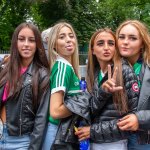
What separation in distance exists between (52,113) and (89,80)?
487 millimetres

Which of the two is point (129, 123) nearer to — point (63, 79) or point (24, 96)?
point (63, 79)

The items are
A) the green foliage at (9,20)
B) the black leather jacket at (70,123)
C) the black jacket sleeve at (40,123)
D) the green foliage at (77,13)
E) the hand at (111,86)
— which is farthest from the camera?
the green foliage at (9,20)

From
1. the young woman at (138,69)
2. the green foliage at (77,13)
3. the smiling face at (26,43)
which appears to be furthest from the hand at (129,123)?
the green foliage at (77,13)

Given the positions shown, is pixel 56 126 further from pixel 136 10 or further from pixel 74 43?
pixel 136 10

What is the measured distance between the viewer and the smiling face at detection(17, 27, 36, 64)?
124 inches

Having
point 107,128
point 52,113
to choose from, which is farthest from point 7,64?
point 107,128

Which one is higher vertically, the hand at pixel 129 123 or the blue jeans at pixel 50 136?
the hand at pixel 129 123

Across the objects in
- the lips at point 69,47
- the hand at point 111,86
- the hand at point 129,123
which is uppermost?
the lips at point 69,47

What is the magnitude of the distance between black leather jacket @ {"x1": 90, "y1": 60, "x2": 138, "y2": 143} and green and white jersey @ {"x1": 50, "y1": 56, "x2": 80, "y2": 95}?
11.3 inches

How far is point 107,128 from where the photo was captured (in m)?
2.74

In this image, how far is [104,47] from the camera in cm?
310

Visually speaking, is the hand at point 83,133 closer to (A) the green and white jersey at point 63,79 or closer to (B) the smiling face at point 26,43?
(A) the green and white jersey at point 63,79

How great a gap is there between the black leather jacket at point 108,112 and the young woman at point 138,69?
65 millimetres

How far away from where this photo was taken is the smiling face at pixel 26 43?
124 inches
